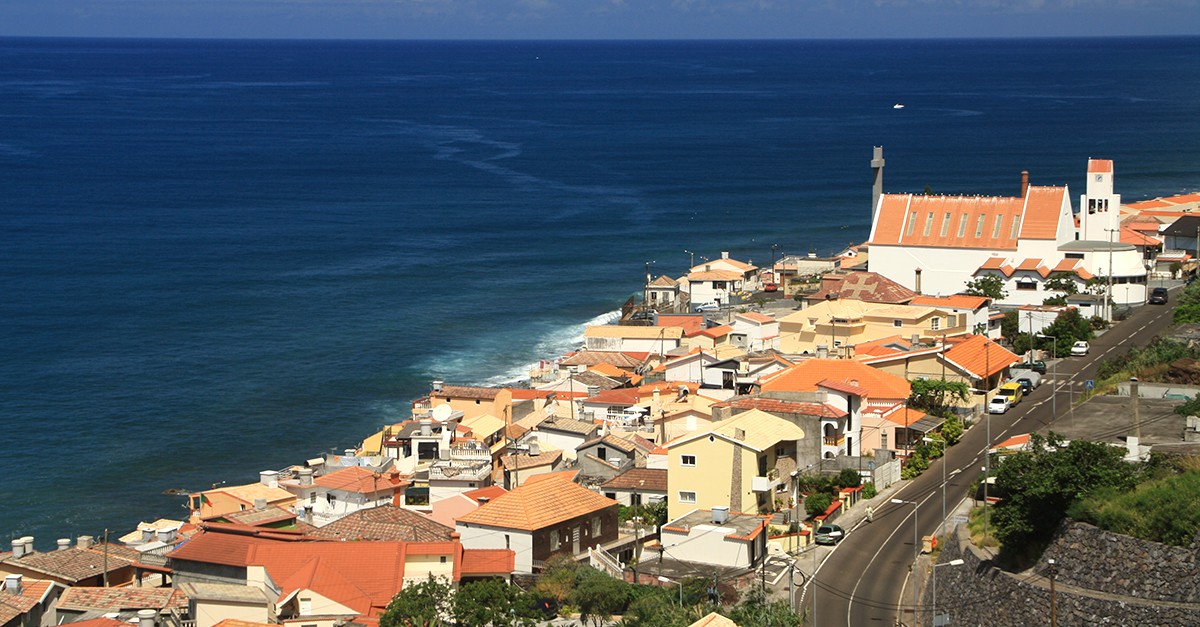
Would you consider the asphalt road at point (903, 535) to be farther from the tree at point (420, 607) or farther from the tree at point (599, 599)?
the tree at point (420, 607)

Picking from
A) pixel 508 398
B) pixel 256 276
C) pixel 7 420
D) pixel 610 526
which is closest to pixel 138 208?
pixel 256 276

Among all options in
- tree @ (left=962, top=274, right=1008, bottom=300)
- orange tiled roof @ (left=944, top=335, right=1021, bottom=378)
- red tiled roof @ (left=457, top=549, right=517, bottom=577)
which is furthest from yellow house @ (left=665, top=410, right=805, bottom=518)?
tree @ (left=962, top=274, right=1008, bottom=300)

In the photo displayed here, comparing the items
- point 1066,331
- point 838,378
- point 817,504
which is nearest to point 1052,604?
point 817,504

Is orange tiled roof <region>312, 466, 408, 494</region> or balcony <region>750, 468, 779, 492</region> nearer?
balcony <region>750, 468, 779, 492</region>

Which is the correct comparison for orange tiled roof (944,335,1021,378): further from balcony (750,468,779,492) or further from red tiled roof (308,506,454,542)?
red tiled roof (308,506,454,542)

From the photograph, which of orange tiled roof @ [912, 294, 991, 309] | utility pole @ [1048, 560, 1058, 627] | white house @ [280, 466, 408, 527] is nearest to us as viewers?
utility pole @ [1048, 560, 1058, 627]

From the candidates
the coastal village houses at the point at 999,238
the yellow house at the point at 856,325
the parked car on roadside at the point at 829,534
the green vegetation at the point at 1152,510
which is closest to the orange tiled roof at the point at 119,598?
the parked car on roadside at the point at 829,534

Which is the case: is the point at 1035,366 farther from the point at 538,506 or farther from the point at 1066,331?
the point at 538,506
